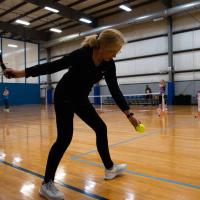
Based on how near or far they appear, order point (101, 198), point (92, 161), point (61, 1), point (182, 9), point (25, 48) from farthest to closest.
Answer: point (25, 48), point (61, 1), point (182, 9), point (92, 161), point (101, 198)

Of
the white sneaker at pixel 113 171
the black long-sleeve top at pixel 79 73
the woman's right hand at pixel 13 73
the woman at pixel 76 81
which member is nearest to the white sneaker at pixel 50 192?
the woman at pixel 76 81

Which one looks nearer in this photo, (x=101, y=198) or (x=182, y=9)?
(x=101, y=198)

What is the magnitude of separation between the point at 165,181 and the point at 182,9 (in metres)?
14.9

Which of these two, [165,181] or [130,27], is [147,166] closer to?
[165,181]

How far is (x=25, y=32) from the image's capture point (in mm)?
23344

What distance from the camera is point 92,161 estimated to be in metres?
3.46

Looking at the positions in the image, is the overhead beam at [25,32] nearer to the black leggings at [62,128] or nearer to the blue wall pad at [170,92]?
the blue wall pad at [170,92]

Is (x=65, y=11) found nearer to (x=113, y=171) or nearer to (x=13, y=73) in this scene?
(x=113, y=171)

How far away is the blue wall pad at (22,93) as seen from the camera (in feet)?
80.1

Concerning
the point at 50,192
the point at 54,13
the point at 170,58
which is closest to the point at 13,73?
the point at 50,192

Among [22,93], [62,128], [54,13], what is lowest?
[62,128]

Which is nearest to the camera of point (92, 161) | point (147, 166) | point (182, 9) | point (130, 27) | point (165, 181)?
point (165, 181)

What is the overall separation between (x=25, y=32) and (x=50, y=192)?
23.1 meters

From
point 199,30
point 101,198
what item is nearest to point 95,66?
point 101,198
